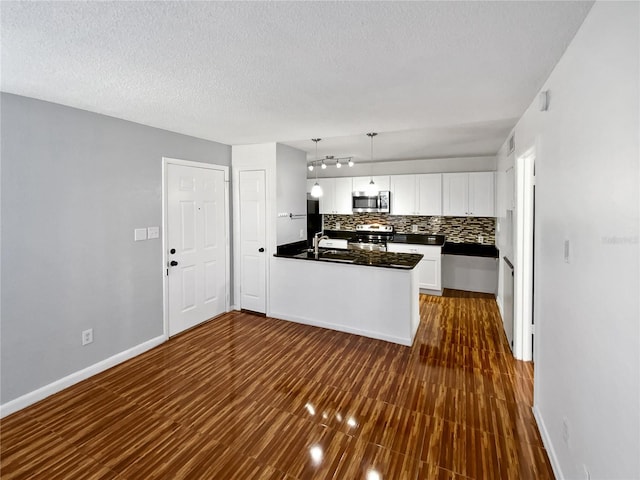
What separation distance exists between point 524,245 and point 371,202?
10.9ft

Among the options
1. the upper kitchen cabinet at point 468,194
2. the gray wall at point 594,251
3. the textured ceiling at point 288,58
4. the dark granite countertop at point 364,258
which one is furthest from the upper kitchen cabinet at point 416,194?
the gray wall at point 594,251

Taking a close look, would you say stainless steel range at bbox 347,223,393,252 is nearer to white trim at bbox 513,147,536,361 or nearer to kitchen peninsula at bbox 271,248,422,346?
kitchen peninsula at bbox 271,248,422,346

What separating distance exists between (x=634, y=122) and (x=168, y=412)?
3.10m

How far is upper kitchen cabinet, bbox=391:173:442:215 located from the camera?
5.74 meters

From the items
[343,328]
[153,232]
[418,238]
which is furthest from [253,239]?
[418,238]

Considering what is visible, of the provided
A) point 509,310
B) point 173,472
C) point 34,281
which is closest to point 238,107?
point 34,281

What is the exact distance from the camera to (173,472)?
1894mm

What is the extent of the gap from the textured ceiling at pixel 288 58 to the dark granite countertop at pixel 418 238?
2990mm

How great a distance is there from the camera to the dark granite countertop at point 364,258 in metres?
3.78

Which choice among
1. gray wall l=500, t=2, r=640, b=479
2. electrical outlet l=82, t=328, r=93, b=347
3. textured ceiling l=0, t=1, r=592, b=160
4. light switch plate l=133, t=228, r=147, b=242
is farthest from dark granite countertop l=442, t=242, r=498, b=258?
electrical outlet l=82, t=328, r=93, b=347

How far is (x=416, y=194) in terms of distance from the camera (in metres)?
5.89

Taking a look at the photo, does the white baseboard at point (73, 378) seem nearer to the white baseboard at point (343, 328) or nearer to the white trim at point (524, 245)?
the white baseboard at point (343, 328)

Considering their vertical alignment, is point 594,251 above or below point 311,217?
below

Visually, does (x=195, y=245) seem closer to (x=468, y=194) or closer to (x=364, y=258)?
(x=364, y=258)
